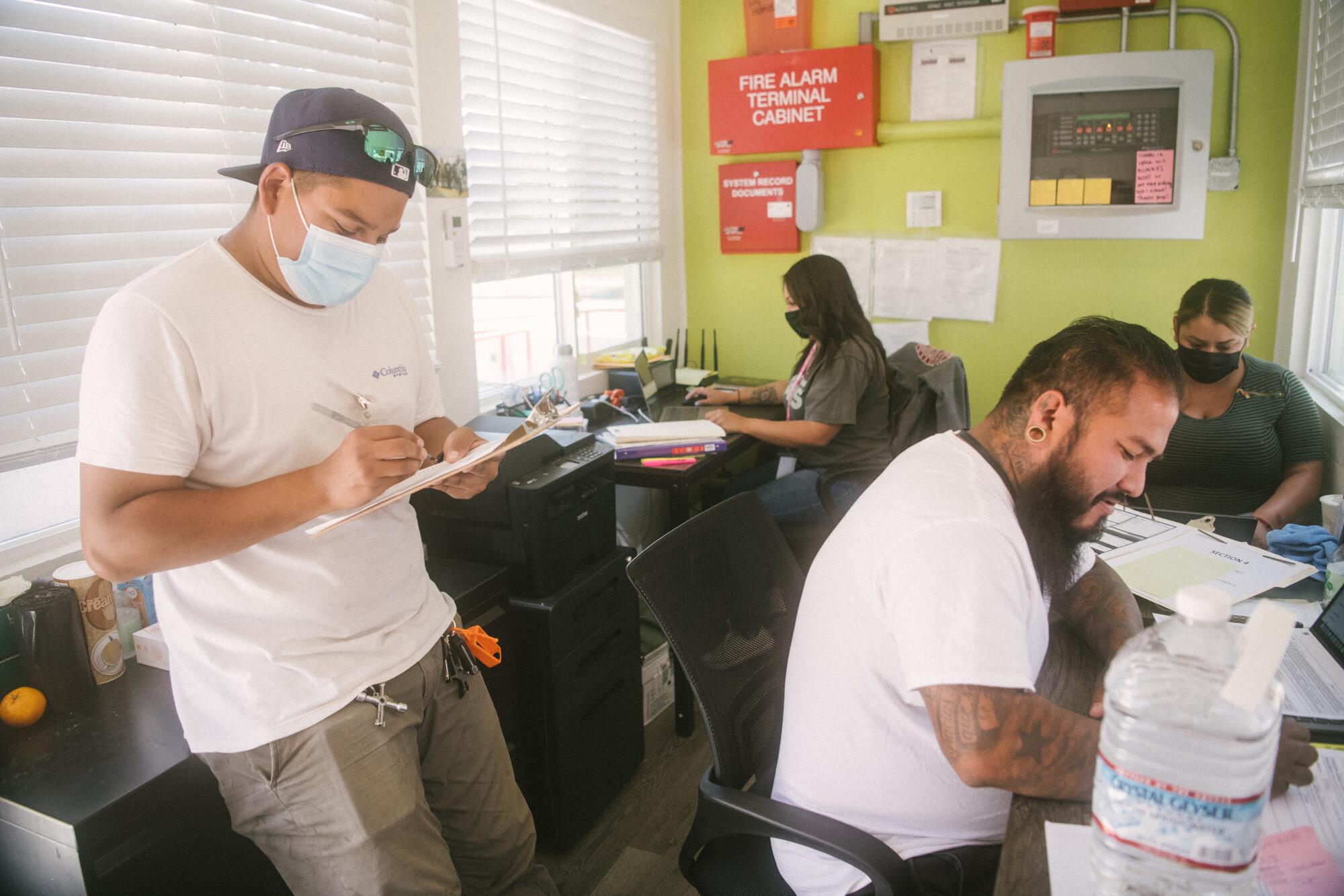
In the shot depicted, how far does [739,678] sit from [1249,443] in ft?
6.23

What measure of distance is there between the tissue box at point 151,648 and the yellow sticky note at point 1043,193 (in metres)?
3.02

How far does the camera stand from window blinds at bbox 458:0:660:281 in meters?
2.82

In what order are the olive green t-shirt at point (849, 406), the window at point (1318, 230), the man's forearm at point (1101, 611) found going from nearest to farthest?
the man's forearm at point (1101, 611) < the window at point (1318, 230) < the olive green t-shirt at point (849, 406)

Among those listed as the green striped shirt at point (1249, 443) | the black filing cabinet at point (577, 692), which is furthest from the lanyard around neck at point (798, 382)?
the green striped shirt at point (1249, 443)

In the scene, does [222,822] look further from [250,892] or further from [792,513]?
[792,513]

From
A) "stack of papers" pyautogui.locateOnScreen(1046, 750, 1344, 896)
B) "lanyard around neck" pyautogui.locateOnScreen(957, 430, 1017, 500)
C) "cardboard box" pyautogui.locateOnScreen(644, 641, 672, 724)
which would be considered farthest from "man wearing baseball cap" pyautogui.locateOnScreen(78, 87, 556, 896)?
"cardboard box" pyautogui.locateOnScreen(644, 641, 672, 724)

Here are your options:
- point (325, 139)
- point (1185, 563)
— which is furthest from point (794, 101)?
point (325, 139)

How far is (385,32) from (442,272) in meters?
0.64

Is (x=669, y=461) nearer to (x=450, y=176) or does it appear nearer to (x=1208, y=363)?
(x=450, y=176)

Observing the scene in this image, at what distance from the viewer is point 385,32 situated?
2.39 metres

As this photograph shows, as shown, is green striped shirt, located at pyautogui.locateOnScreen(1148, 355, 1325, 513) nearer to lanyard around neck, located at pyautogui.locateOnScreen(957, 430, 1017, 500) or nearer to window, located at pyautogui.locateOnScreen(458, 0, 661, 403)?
lanyard around neck, located at pyautogui.locateOnScreen(957, 430, 1017, 500)

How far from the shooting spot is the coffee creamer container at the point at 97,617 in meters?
1.58

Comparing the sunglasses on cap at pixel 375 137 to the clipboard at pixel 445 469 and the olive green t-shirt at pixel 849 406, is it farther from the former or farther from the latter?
the olive green t-shirt at pixel 849 406

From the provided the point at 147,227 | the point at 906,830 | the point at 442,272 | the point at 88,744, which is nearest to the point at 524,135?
the point at 442,272
